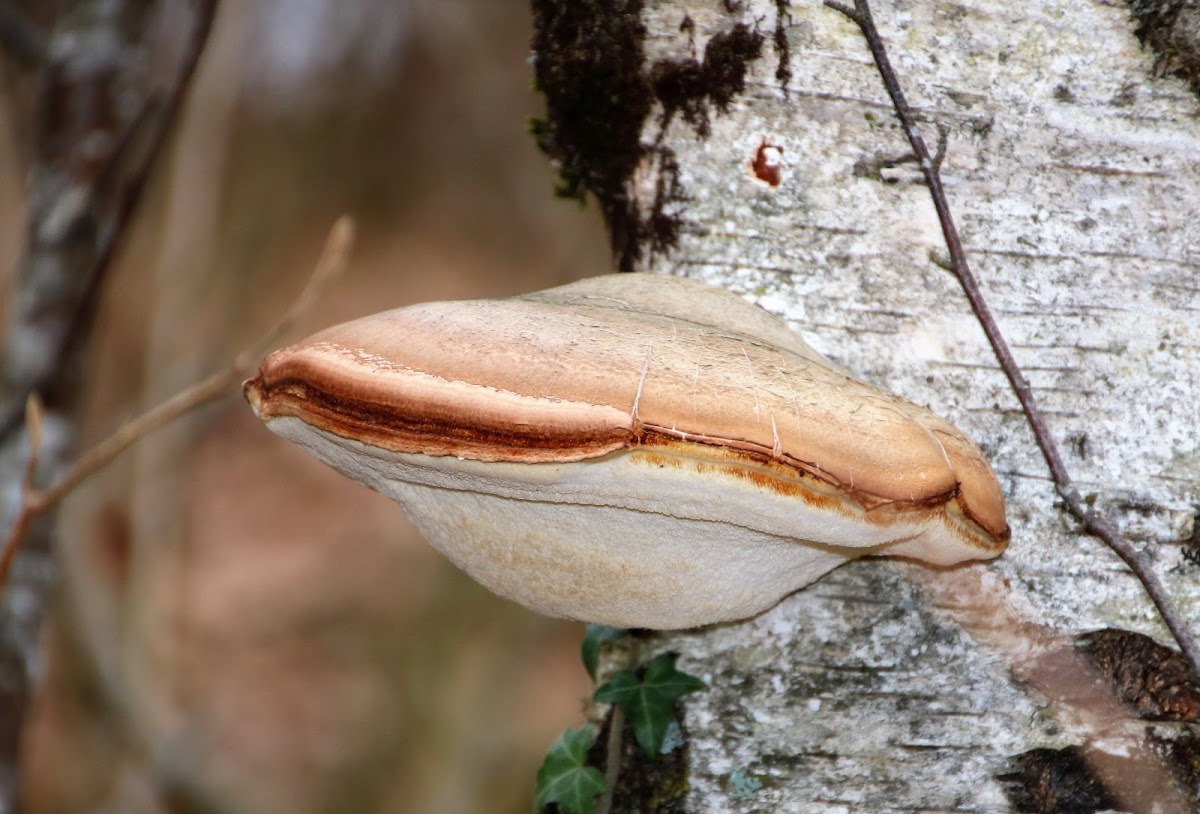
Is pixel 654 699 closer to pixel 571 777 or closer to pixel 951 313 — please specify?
pixel 571 777

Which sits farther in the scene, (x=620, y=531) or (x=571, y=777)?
(x=571, y=777)

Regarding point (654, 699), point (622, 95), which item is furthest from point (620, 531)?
point (622, 95)

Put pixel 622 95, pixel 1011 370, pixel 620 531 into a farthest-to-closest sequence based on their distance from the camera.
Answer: pixel 622 95 → pixel 1011 370 → pixel 620 531

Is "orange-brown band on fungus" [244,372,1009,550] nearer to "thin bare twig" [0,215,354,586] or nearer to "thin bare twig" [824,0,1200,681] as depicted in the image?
"thin bare twig" [824,0,1200,681]

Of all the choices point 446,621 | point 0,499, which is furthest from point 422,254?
point 0,499

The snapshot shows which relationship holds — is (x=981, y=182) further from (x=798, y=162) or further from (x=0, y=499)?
(x=0, y=499)

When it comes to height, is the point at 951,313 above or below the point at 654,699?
above
